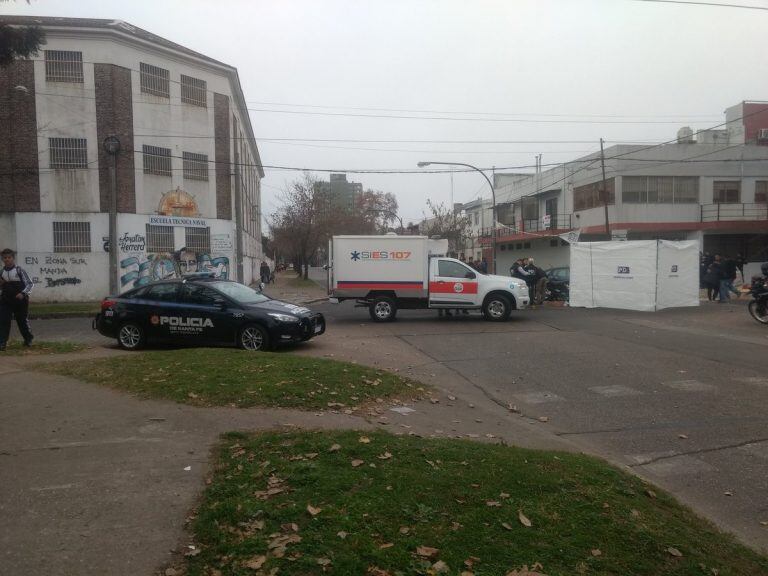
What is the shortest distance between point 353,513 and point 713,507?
9.66ft

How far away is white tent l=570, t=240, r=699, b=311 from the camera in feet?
62.8

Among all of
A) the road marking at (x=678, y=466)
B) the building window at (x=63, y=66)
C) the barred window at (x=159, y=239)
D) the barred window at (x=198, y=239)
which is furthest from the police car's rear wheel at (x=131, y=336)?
the building window at (x=63, y=66)

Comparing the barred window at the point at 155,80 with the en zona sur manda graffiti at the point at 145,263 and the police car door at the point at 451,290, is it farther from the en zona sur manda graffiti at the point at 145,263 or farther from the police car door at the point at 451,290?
the police car door at the point at 451,290

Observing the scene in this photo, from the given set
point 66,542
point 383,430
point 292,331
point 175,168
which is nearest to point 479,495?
point 383,430

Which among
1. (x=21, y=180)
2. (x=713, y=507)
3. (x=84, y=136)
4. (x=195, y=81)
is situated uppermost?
(x=195, y=81)

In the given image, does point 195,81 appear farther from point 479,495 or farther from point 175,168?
point 479,495

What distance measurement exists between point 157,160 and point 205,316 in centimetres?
1797

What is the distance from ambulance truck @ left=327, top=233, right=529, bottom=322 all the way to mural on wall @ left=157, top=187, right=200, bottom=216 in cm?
1314

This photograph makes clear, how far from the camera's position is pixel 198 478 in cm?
446

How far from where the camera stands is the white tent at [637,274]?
19.2 meters

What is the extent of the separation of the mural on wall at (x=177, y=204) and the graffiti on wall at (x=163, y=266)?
5.98 ft

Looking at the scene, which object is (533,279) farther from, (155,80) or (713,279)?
(155,80)

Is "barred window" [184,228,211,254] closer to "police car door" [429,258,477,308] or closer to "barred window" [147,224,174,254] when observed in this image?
"barred window" [147,224,174,254]

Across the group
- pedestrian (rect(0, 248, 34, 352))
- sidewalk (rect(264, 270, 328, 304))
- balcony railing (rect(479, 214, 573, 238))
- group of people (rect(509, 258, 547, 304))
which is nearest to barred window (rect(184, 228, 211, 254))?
sidewalk (rect(264, 270, 328, 304))
